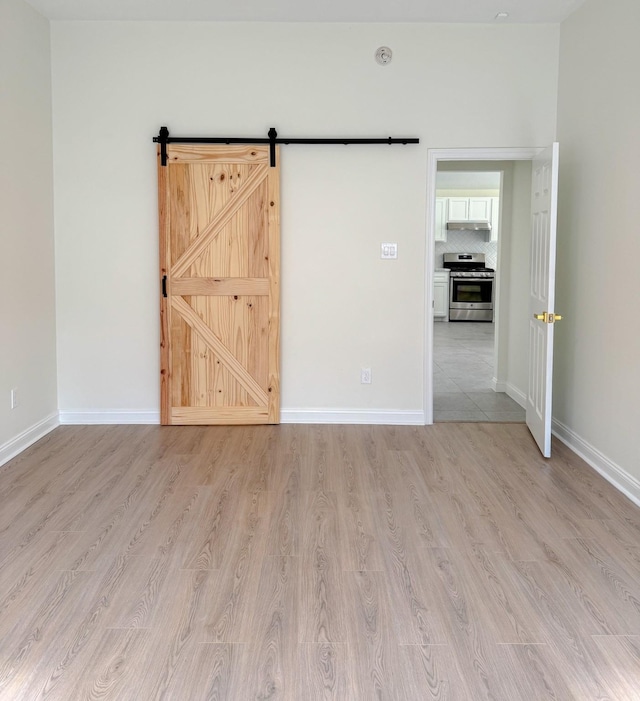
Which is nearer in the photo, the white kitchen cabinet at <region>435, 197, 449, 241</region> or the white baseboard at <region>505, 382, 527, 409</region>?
the white baseboard at <region>505, 382, 527, 409</region>

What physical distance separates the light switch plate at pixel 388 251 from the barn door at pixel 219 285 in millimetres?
777

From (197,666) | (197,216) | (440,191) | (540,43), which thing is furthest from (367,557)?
(440,191)

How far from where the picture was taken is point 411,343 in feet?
16.6

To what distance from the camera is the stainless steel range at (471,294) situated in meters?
12.6

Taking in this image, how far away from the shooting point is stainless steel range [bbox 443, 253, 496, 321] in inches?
498

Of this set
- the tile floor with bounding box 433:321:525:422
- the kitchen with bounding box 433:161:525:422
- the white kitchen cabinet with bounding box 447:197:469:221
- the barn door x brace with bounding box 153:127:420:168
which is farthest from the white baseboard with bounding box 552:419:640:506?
the white kitchen cabinet with bounding box 447:197:469:221

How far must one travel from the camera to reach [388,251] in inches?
196

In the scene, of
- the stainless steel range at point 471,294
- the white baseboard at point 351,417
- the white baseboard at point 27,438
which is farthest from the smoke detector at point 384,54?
the stainless steel range at point 471,294

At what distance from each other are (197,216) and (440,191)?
29.2 feet

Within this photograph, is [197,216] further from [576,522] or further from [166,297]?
[576,522]

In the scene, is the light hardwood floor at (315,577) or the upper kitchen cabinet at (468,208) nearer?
the light hardwood floor at (315,577)

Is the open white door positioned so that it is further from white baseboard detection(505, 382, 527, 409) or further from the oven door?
the oven door

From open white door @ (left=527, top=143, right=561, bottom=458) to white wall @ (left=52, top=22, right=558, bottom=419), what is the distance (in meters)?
0.66

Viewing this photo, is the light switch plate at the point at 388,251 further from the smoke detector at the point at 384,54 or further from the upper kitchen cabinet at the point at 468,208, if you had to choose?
the upper kitchen cabinet at the point at 468,208
